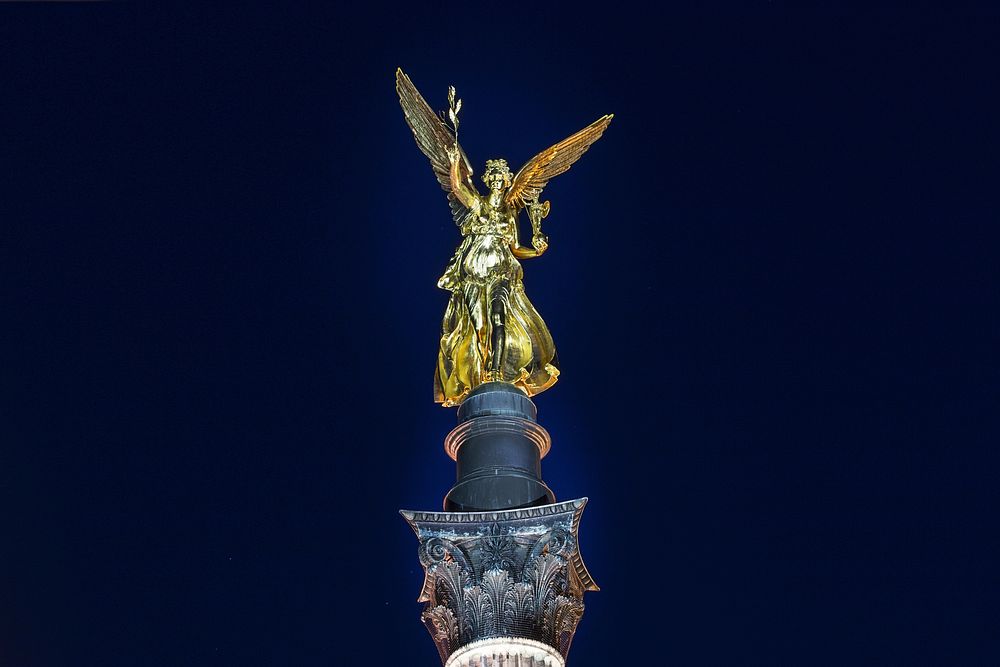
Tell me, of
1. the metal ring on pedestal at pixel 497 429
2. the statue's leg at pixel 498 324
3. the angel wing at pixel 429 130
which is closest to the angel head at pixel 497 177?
the angel wing at pixel 429 130

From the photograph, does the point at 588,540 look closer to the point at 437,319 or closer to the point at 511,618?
the point at 437,319

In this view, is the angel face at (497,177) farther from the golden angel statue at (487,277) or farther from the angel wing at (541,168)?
the angel wing at (541,168)

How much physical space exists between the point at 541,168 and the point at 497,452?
657 centimetres

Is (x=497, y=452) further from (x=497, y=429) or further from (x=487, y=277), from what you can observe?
(x=487, y=277)

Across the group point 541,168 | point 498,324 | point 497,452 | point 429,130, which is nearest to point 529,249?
point 541,168

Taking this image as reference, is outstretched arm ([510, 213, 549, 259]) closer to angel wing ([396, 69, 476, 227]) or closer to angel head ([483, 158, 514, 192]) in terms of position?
angel head ([483, 158, 514, 192])

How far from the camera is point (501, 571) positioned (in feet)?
51.9

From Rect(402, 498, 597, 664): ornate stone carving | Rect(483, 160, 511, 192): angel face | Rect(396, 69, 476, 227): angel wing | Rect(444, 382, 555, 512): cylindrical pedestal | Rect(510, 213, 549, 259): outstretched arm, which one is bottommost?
Rect(402, 498, 597, 664): ornate stone carving

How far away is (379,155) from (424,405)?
7.17m

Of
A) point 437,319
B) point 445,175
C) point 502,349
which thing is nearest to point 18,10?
point 437,319

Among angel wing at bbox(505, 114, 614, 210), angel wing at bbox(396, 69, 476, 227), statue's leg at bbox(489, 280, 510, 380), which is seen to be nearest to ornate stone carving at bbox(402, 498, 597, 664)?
statue's leg at bbox(489, 280, 510, 380)

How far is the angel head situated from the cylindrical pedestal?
14.2 ft

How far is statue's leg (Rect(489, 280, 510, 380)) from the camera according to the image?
19.7 meters

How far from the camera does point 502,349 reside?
19.8 meters
